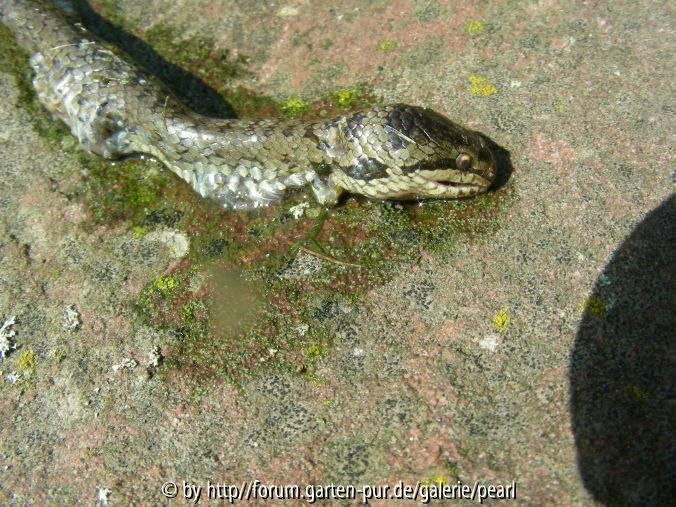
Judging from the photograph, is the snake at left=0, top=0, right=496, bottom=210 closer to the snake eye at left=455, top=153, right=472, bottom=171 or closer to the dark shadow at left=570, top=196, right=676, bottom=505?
the snake eye at left=455, top=153, right=472, bottom=171

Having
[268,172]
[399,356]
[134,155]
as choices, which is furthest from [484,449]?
[134,155]

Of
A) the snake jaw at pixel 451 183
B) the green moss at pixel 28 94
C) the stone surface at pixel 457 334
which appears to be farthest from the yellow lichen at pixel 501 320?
the green moss at pixel 28 94

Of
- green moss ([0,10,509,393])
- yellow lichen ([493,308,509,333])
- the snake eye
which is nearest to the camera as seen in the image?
yellow lichen ([493,308,509,333])

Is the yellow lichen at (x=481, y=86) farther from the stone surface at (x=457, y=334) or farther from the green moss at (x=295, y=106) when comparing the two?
the green moss at (x=295, y=106)

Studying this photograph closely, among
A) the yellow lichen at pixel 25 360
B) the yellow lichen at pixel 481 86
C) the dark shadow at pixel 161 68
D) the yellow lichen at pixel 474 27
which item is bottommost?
the yellow lichen at pixel 25 360

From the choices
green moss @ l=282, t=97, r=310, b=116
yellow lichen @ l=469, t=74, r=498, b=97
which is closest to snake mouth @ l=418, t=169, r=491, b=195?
yellow lichen @ l=469, t=74, r=498, b=97

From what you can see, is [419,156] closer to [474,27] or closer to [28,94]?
[474,27]

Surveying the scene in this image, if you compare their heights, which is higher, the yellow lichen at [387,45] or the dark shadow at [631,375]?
the yellow lichen at [387,45]

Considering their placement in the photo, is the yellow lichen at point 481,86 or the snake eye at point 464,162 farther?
the yellow lichen at point 481,86
